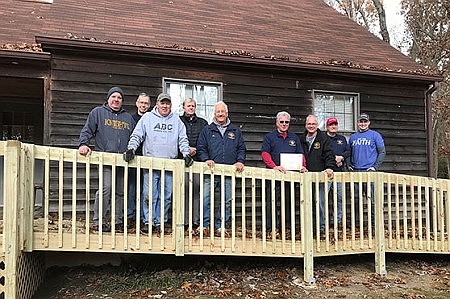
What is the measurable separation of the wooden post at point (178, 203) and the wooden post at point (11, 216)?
152cm

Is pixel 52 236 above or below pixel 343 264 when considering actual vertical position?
above

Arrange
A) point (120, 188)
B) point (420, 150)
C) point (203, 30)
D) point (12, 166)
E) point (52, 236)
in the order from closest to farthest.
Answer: point (12, 166) → point (52, 236) → point (120, 188) → point (203, 30) → point (420, 150)

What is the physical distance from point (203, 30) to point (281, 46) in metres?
1.61

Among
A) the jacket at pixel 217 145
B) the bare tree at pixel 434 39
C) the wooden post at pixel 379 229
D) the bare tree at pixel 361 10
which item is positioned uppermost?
the bare tree at pixel 361 10

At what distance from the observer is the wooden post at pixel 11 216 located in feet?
13.4

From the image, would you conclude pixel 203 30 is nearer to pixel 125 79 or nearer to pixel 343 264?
pixel 125 79

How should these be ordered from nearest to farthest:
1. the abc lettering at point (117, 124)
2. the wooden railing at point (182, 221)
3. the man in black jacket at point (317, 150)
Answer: the wooden railing at point (182, 221)
the abc lettering at point (117, 124)
the man in black jacket at point (317, 150)

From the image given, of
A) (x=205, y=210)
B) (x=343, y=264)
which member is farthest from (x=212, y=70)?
(x=343, y=264)

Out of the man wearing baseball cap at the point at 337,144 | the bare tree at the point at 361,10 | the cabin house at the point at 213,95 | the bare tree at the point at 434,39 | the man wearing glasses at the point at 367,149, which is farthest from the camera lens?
the bare tree at the point at 361,10

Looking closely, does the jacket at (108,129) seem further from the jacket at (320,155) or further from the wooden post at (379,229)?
the wooden post at (379,229)

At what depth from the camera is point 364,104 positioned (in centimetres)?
866

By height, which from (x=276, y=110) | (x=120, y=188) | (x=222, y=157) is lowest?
(x=120, y=188)

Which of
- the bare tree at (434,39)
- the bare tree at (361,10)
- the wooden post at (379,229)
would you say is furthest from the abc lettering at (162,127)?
the bare tree at (361,10)

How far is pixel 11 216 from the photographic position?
412cm
